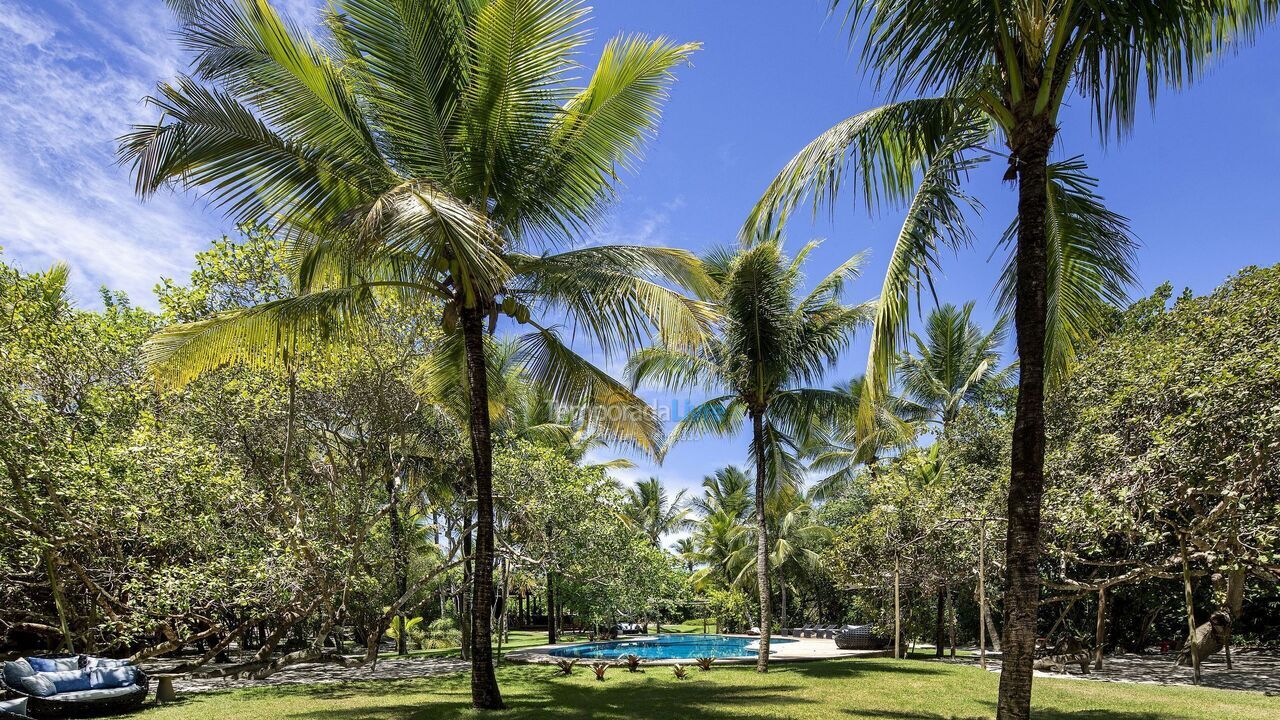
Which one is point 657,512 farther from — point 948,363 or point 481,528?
point 481,528

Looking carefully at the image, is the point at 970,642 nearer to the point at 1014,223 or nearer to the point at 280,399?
the point at 1014,223

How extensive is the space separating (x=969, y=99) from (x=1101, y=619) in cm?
1239

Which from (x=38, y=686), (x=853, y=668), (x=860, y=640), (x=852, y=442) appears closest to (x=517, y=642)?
(x=860, y=640)

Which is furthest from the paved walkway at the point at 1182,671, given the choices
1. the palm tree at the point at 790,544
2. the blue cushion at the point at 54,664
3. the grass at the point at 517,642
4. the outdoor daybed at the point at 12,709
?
the blue cushion at the point at 54,664

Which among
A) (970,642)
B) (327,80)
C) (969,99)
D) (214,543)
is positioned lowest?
(970,642)

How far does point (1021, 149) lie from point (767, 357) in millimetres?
9507

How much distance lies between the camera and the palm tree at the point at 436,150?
7.64m

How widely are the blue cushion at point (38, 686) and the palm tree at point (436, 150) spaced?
460 centimetres

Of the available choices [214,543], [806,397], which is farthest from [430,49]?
[806,397]

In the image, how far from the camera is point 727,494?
3769 cm

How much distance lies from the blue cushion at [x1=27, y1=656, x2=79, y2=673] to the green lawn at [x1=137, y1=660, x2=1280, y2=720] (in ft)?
4.05

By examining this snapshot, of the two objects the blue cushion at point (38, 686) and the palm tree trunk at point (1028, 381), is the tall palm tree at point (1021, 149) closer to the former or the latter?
the palm tree trunk at point (1028, 381)

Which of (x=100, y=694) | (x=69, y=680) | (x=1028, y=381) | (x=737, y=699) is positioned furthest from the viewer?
(x=737, y=699)

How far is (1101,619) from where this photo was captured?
44.4 feet
